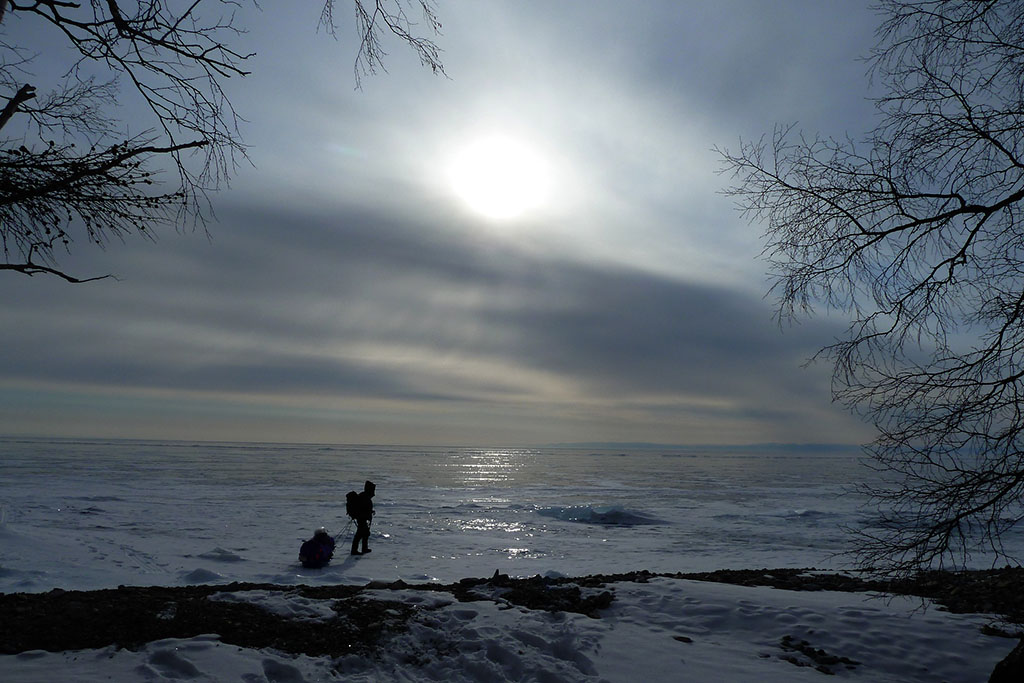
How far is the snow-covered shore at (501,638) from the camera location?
18.1ft

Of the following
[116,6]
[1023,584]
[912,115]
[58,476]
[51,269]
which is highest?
[912,115]

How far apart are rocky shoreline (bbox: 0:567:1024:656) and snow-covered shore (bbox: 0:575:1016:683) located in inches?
1.1

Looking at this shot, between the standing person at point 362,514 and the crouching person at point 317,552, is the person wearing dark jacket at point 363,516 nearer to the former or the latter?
the standing person at point 362,514

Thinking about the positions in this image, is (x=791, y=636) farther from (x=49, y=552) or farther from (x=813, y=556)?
(x=49, y=552)

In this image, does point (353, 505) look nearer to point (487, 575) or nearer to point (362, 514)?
point (362, 514)

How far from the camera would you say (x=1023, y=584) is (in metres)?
8.93

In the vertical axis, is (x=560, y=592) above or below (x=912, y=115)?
below

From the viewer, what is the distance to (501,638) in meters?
6.40

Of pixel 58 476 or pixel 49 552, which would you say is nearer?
pixel 49 552

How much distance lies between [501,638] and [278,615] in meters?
2.46

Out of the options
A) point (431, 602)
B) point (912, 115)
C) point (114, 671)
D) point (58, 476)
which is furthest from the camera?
point (58, 476)

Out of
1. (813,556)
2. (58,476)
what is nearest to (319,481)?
(58,476)

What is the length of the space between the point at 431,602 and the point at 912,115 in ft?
22.7

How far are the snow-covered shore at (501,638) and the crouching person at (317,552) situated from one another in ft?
15.1
